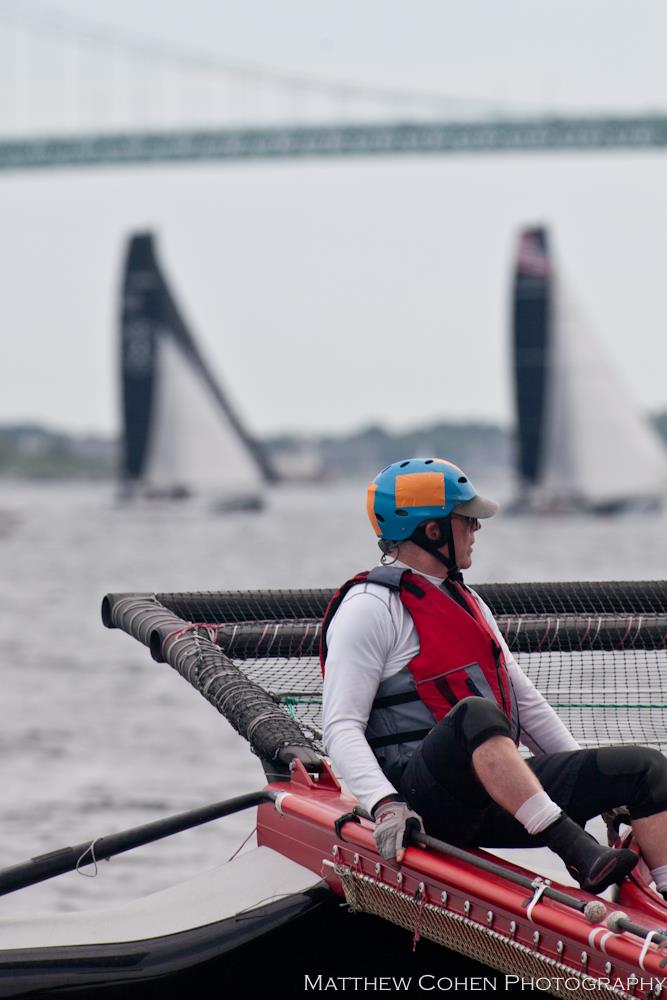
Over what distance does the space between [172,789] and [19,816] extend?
39.0 inches

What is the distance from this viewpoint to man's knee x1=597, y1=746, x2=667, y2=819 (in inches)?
97.3

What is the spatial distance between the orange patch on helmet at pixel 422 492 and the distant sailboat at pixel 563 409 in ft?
125

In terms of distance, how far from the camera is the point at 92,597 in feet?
61.5

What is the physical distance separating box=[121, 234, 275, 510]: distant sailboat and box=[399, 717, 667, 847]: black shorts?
43282 mm

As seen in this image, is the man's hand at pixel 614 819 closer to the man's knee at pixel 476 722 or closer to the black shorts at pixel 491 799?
the black shorts at pixel 491 799

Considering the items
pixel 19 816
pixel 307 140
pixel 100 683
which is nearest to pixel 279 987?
pixel 19 816

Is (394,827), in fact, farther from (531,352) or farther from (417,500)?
(531,352)

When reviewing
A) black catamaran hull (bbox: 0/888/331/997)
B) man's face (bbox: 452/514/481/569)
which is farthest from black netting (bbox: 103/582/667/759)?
man's face (bbox: 452/514/481/569)

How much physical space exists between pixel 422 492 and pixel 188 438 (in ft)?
142

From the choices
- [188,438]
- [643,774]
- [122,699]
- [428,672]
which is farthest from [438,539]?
[188,438]

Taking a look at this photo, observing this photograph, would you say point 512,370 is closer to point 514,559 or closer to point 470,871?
point 514,559

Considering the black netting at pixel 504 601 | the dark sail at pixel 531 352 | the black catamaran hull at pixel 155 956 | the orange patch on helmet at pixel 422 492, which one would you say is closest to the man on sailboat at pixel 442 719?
the orange patch on helmet at pixel 422 492

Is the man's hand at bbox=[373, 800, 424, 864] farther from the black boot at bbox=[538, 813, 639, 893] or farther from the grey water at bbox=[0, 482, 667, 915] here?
the grey water at bbox=[0, 482, 667, 915]

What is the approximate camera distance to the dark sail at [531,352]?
1594 inches
